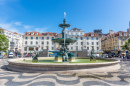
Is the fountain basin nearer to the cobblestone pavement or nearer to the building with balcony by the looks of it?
the cobblestone pavement

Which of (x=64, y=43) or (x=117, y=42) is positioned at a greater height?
(x=117, y=42)

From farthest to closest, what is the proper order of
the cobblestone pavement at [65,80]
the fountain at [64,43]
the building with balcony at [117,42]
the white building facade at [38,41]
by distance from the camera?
the building with balcony at [117,42] < the white building facade at [38,41] < the fountain at [64,43] < the cobblestone pavement at [65,80]

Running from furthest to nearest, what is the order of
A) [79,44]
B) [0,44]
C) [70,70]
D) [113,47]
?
[113,47]
[79,44]
[0,44]
[70,70]

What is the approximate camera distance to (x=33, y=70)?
25.5ft

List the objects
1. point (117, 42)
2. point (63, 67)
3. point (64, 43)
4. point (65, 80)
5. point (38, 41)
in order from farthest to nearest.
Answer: point (117, 42) < point (38, 41) < point (64, 43) < point (63, 67) < point (65, 80)

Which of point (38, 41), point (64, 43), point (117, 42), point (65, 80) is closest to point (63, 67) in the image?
point (65, 80)

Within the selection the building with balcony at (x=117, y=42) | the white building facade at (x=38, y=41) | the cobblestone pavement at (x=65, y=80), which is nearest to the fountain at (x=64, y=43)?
the cobblestone pavement at (x=65, y=80)

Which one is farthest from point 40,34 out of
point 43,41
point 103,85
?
point 103,85

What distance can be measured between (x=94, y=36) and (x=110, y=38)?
1390 cm

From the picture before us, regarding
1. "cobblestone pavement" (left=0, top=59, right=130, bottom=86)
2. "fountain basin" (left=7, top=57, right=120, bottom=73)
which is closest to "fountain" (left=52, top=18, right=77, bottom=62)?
"fountain basin" (left=7, top=57, right=120, bottom=73)

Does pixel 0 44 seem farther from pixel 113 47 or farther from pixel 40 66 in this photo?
pixel 113 47

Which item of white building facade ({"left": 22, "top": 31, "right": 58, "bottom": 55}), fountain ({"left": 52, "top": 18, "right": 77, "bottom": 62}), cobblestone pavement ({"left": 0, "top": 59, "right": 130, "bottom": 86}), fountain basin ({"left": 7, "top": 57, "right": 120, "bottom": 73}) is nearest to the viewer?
cobblestone pavement ({"left": 0, "top": 59, "right": 130, "bottom": 86})

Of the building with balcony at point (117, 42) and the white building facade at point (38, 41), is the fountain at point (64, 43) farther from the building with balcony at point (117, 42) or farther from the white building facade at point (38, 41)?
the building with balcony at point (117, 42)

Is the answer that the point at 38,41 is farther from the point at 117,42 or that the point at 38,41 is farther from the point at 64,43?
the point at 117,42
